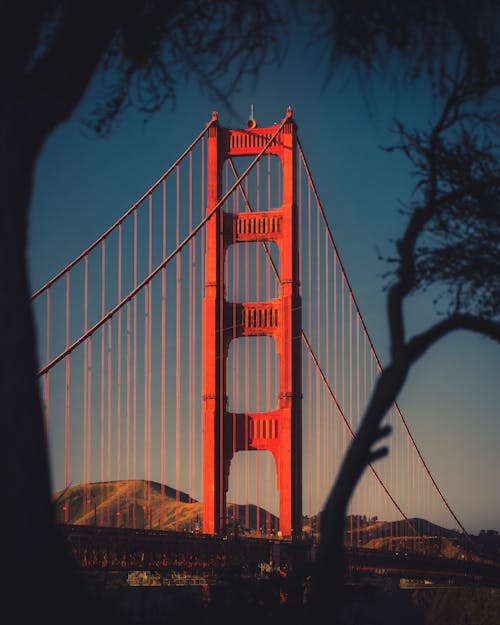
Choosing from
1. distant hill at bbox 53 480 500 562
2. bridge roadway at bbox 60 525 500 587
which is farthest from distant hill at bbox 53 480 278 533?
bridge roadway at bbox 60 525 500 587

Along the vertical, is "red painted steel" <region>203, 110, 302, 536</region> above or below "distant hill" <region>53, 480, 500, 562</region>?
above

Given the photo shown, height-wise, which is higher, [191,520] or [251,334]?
[251,334]

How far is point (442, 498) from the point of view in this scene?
Answer: 4609 centimetres

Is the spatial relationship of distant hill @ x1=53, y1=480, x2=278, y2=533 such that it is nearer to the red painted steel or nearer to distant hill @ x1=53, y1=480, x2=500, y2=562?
distant hill @ x1=53, y1=480, x2=500, y2=562

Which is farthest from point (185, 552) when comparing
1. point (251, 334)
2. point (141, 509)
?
point (141, 509)

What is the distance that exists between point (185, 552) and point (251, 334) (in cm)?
773

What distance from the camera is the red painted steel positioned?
31.4m

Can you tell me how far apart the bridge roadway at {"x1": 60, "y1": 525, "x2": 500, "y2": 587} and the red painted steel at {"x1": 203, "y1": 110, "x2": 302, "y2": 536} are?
5.60 ft

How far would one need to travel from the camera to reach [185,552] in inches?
1046

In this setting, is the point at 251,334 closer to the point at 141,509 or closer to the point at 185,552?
the point at 185,552

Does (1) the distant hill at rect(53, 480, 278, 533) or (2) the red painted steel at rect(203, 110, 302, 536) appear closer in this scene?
(2) the red painted steel at rect(203, 110, 302, 536)

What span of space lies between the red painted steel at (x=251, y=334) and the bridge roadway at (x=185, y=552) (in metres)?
1.71

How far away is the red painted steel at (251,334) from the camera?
31406mm

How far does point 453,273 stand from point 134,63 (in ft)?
6.45
